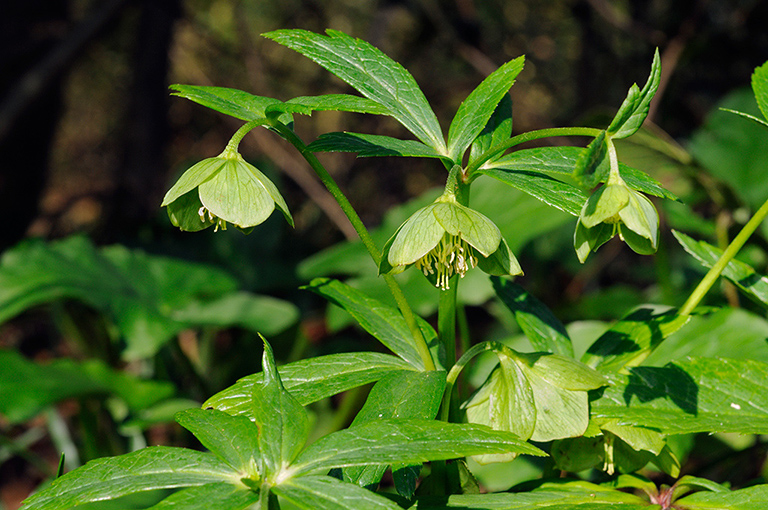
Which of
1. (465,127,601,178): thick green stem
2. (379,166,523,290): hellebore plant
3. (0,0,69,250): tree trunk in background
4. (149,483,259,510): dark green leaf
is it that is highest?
(0,0,69,250): tree trunk in background

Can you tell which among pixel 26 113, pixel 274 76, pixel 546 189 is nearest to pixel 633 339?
pixel 546 189

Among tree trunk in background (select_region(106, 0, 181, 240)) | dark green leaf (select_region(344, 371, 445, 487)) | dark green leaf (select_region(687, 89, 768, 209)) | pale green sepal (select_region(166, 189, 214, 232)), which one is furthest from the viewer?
tree trunk in background (select_region(106, 0, 181, 240))

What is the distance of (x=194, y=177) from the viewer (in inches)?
21.9

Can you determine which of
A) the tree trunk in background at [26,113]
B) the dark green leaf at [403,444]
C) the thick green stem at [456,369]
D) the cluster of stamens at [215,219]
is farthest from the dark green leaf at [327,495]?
the tree trunk in background at [26,113]

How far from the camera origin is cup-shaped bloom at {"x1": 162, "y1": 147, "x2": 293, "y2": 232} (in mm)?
549

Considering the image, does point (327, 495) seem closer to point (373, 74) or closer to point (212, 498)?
point (212, 498)

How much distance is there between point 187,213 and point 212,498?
0.95ft

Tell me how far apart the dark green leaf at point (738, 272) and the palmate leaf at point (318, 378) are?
11.8 inches

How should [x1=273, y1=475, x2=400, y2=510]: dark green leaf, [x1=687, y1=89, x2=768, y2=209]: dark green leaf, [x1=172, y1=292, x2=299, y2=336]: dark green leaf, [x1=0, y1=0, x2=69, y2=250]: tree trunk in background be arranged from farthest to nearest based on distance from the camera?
[x1=0, y1=0, x2=69, y2=250]: tree trunk in background < [x1=687, y1=89, x2=768, y2=209]: dark green leaf < [x1=172, y1=292, x2=299, y2=336]: dark green leaf < [x1=273, y1=475, x2=400, y2=510]: dark green leaf

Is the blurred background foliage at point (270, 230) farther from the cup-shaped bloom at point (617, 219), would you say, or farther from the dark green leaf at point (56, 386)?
the cup-shaped bloom at point (617, 219)

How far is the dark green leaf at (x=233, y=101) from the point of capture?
558 mm

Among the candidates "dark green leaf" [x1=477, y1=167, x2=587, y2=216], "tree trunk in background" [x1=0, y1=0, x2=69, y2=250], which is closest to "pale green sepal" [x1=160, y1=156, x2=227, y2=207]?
"dark green leaf" [x1=477, y1=167, x2=587, y2=216]

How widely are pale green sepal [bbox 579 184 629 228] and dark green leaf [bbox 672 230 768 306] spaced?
0.16 m

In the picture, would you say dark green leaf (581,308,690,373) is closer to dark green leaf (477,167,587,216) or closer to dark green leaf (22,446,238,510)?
dark green leaf (477,167,587,216)
